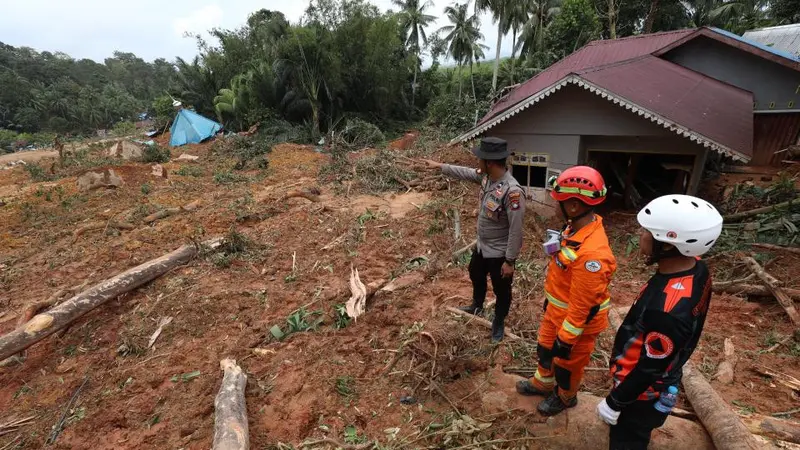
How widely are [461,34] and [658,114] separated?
2490 cm

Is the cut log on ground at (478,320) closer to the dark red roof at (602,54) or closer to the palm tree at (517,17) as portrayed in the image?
the dark red roof at (602,54)

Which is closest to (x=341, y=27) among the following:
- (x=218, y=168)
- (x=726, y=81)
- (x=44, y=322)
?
(x=218, y=168)

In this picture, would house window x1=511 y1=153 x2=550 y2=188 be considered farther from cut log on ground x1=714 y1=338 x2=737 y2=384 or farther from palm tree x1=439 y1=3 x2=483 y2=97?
palm tree x1=439 y1=3 x2=483 y2=97

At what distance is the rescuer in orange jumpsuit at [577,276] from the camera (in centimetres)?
212

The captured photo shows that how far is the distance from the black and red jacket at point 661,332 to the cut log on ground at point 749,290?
15.2 feet

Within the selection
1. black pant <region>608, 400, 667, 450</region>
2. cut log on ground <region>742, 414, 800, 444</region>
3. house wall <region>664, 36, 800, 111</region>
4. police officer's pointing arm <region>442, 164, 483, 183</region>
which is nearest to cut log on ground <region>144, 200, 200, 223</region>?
police officer's pointing arm <region>442, 164, 483, 183</region>

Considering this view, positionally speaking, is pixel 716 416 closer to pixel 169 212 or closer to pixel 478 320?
pixel 478 320

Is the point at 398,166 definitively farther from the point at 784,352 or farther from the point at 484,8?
the point at 484,8

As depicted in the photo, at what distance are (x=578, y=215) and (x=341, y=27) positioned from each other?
23.1 meters

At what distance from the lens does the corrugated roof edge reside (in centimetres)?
649

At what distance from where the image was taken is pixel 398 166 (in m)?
11.9

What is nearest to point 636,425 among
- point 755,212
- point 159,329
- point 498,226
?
point 498,226

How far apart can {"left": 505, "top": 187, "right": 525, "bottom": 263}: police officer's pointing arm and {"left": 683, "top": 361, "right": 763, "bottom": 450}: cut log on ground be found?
1.63 m

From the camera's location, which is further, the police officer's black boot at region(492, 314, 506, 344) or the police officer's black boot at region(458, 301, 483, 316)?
the police officer's black boot at region(458, 301, 483, 316)
